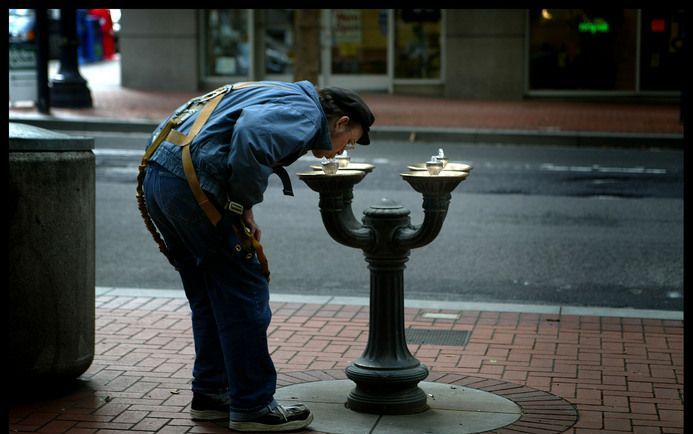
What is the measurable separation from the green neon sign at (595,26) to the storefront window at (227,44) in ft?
24.0

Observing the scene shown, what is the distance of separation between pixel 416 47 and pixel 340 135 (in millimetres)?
20433

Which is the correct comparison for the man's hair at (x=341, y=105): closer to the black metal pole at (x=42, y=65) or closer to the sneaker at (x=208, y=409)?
the sneaker at (x=208, y=409)

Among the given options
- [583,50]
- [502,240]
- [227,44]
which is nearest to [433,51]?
[583,50]

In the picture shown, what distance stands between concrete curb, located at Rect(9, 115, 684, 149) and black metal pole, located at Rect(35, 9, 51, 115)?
0.79 meters

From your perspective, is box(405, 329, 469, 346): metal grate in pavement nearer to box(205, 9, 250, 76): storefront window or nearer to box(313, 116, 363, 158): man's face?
box(313, 116, 363, 158): man's face

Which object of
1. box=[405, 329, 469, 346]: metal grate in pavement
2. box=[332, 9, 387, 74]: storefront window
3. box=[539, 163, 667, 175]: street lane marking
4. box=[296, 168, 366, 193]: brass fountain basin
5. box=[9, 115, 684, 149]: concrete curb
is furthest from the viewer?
box=[332, 9, 387, 74]: storefront window

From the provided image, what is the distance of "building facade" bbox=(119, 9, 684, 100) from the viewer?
23.4 m

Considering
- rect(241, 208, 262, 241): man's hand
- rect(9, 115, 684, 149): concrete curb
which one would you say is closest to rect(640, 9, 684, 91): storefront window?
rect(9, 115, 684, 149): concrete curb

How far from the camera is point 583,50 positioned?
2362cm

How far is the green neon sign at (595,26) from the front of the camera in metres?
23.4

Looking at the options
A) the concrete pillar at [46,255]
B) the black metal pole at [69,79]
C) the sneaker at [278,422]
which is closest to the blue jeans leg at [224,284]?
the sneaker at [278,422]

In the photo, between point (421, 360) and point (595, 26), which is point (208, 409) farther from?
point (595, 26)

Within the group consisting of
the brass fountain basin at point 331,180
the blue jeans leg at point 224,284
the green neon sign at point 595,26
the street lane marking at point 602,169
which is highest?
the green neon sign at point 595,26

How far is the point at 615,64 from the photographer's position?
77.5 ft
